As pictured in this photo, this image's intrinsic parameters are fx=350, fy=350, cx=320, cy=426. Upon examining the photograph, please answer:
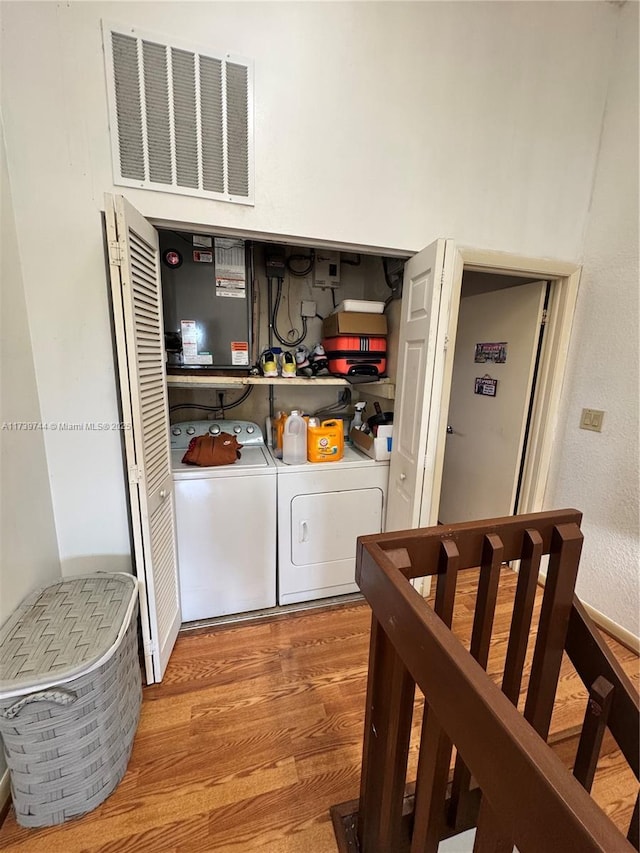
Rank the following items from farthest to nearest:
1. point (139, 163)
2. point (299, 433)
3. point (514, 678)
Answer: point (299, 433)
point (139, 163)
point (514, 678)

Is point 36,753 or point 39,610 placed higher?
point 39,610

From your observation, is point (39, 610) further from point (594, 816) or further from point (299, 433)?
point (594, 816)

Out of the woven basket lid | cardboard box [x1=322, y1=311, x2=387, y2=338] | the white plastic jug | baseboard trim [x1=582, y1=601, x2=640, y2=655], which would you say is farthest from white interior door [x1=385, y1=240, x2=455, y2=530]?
the woven basket lid

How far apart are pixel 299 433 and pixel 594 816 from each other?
175cm

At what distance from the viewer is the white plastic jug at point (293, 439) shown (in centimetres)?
202

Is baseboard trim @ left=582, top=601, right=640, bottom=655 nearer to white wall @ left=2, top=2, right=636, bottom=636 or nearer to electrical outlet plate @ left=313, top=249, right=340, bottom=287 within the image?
white wall @ left=2, top=2, right=636, bottom=636

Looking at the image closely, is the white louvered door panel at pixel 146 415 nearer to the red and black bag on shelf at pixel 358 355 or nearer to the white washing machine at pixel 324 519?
the white washing machine at pixel 324 519

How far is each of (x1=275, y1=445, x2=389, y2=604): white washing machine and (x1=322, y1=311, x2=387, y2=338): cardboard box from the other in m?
0.75

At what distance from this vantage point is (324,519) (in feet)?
6.61

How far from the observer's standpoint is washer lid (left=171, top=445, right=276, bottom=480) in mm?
1775

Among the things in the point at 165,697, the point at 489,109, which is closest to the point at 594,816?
the point at 165,697

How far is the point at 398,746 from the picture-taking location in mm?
816

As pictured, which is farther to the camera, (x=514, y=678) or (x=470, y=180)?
(x=470, y=180)

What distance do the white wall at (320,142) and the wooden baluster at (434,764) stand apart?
→ 54.1 inches
